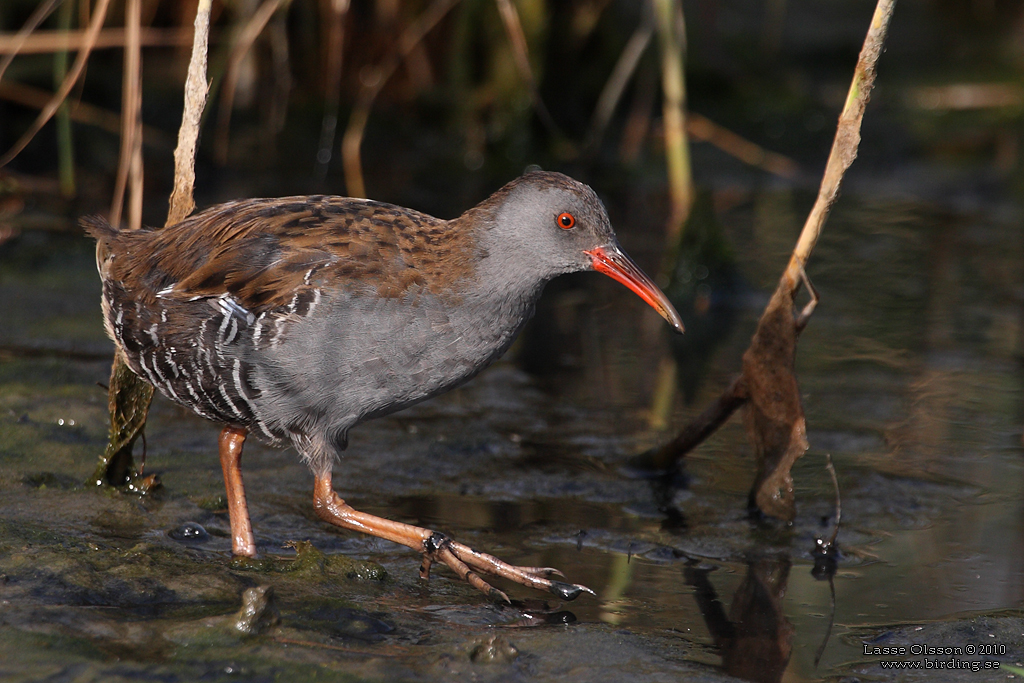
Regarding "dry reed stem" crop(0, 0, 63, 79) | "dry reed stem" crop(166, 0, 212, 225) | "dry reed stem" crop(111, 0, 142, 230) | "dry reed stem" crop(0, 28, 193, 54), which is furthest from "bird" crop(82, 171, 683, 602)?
"dry reed stem" crop(0, 0, 63, 79)

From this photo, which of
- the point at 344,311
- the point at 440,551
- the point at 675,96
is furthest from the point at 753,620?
the point at 675,96

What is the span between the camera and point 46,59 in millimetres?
7469

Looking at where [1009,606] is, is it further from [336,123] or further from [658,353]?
[336,123]

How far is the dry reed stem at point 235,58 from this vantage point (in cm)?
476

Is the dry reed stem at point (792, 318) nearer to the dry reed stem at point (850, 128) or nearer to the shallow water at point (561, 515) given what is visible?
the dry reed stem at point (850, 128)

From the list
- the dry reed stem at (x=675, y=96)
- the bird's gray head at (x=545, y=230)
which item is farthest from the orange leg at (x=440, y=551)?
the dry reed stem at (x=675, y=96)

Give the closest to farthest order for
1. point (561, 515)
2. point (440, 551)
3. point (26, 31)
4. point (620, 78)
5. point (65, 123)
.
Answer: point (440, 551), point (561, 515), point (26, 31), point (65, 123), point (620, 78)

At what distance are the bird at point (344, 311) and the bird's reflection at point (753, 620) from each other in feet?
1.35

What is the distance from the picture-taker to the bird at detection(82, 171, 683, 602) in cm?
337

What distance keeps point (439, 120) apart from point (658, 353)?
10.9 feet

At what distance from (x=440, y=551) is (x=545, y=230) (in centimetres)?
101

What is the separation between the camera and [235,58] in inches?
225

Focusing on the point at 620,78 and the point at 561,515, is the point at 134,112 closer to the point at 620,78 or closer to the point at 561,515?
the point at 561,515

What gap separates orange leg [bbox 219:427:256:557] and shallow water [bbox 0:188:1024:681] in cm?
9
